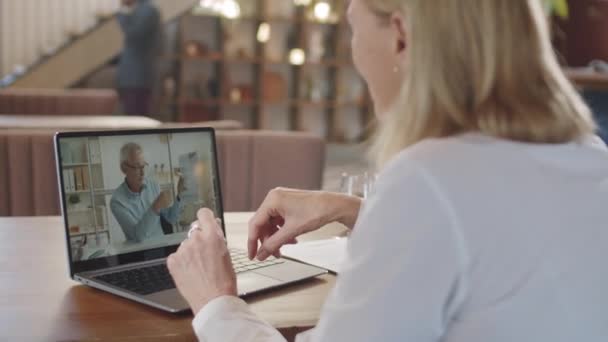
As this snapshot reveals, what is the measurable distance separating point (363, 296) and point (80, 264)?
653mm

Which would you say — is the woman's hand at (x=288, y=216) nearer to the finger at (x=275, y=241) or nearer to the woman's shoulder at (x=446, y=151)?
the finger at (x=275, y=241)

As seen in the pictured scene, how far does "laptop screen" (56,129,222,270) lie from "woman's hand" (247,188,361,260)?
156mm

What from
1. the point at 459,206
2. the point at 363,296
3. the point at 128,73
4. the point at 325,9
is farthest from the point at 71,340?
the point at 325,9

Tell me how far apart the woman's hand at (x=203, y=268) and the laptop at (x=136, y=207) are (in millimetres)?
103

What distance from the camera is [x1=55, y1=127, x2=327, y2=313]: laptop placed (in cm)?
124

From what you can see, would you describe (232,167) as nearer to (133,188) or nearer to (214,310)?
(133,188)

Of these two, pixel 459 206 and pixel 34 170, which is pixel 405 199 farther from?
pixel 34 170

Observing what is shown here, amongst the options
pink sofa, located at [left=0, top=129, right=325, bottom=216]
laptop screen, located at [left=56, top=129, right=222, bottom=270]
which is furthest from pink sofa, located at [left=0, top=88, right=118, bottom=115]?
laptop screen, located at [left=56, top=129, right=222, bottom=270]

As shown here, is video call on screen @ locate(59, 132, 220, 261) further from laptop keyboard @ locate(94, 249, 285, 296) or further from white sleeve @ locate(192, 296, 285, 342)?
white sleeve @ locate(192, 296, 285, 342)

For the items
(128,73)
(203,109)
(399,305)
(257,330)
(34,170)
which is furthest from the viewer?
(203,109)

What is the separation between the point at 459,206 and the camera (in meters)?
0.74

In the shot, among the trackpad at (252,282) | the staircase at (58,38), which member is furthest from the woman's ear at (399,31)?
the staircase at (58,38)

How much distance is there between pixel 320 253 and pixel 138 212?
0.36m

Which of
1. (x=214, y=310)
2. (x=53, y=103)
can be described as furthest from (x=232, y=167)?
(x=53, y=103)
